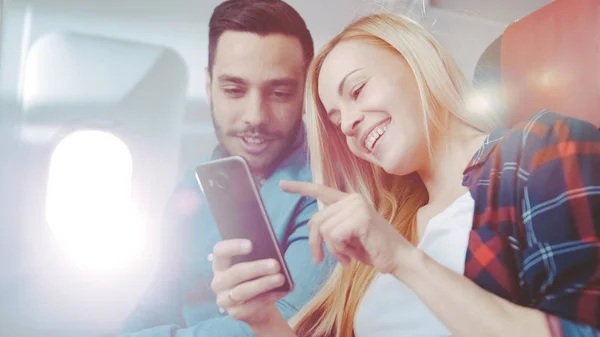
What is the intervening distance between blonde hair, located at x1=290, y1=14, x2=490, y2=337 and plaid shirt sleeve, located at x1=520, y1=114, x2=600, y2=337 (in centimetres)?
16

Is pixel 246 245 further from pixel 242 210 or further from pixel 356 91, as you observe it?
pixel 356 91

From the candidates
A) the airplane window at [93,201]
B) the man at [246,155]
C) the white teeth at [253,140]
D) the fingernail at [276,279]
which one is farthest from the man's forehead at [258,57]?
the fingernail at [276,279]

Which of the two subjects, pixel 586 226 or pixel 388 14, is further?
pixel 388 14

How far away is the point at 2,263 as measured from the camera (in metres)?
0.89

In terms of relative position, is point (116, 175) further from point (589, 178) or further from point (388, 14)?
point (589, 178)

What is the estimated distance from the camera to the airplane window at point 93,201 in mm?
906

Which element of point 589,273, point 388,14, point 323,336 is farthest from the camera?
point 388,14

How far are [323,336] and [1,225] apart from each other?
1.86 feet

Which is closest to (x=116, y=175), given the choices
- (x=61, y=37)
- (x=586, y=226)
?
(x=61, y=37)

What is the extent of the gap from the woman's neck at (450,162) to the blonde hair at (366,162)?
1 centimetres

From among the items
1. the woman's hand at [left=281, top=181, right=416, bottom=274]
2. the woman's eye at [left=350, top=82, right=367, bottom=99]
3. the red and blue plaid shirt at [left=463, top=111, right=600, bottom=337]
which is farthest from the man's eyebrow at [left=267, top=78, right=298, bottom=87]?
the red and blue plaid shirt at [left=463, top=111, right=600, bottom=337]

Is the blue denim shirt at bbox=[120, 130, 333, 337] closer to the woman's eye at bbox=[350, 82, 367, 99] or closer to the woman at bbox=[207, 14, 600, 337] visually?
the woman at bbox=[207, 14, 600, 337]

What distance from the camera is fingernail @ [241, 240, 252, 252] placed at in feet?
2.75

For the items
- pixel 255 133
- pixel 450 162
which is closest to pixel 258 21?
pixel 255 133
